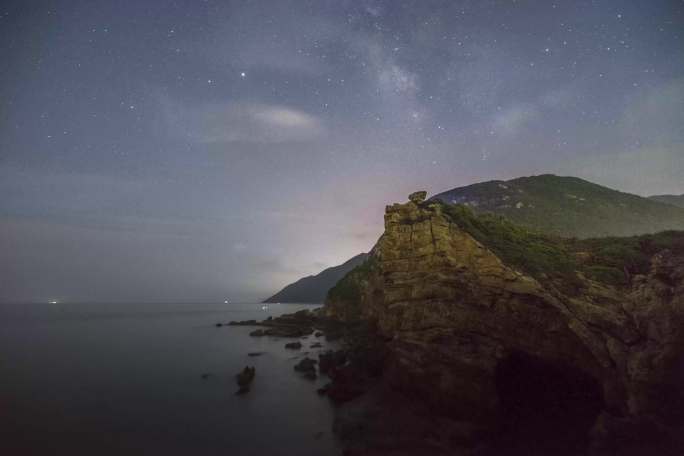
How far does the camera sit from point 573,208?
71.2m

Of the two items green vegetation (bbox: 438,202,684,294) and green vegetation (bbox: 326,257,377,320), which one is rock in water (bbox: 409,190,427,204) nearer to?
green vegetation (bbox: 438,202,684,294)

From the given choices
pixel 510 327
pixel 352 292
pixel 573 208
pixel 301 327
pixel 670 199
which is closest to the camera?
pixel 510 327

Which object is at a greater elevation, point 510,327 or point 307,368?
point 510,327

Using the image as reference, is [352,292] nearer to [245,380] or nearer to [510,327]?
[245,380]

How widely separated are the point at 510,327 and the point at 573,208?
74.1 meters

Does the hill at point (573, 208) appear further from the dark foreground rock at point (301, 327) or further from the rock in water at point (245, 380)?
the rock in water at point (245, 380)

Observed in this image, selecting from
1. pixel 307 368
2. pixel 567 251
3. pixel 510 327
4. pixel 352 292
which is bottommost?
pixel 307 368

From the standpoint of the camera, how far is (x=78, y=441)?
17.7 metres

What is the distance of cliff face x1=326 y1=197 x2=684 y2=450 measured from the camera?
12.8m

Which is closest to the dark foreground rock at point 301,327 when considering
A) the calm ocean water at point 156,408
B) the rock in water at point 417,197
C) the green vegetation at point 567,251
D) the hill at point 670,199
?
the calm ocean water at point 156,408

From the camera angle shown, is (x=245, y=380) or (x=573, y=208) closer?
(x=245, y=380)

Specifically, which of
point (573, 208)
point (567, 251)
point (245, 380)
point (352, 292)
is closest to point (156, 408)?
point (245, 380)

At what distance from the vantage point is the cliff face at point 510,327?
12.8m

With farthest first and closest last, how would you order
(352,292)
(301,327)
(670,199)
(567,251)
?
(670,199), (352,292), (301,327), (567,251)
